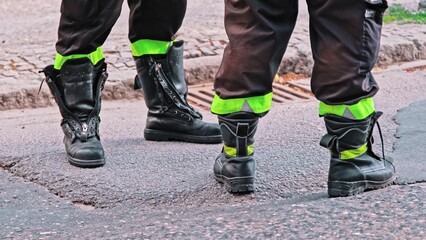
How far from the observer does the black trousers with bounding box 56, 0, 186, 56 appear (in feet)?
13.0

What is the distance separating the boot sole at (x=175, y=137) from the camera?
4352 mm

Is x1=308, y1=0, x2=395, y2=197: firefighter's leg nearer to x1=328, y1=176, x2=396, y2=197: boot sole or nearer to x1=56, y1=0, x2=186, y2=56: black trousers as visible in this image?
x1=328, y1=176, x2=396, y2=197: boot sole

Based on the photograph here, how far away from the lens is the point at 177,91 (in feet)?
14.4

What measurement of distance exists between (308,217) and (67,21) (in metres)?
1.46

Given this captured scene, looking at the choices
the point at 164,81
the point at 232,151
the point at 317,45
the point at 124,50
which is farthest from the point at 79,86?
the point at 124,50

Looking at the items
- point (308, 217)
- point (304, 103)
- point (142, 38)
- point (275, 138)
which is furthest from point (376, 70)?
point (308, 217)

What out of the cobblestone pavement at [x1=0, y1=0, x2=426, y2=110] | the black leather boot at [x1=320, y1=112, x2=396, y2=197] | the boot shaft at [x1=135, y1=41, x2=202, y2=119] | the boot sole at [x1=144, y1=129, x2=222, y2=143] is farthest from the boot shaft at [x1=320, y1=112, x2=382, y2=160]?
the cobblestone pavement at [x1=0, y1=0, x2=426, y2=110]

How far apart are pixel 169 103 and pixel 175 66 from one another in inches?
6.7

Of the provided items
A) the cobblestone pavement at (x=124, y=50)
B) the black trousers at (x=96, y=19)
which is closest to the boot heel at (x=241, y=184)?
the black trousers at (x=96, y=19)

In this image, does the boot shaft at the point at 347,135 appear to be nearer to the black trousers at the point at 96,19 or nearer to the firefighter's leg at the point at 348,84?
the firefighter's leg at the point at 348,84

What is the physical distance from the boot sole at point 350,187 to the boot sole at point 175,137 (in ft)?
3.28

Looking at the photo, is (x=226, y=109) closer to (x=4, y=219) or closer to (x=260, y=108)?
(x=260, y=108)

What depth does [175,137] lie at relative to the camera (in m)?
4.43

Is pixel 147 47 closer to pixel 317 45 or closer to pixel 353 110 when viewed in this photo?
pixel 317 45
